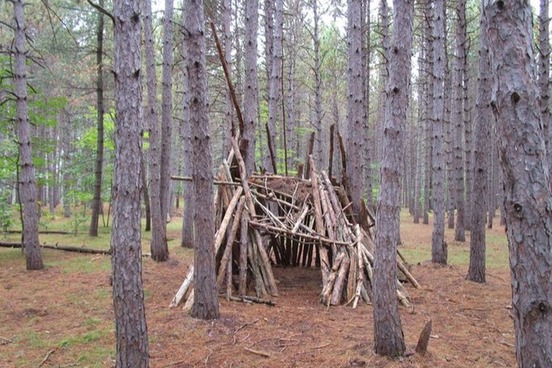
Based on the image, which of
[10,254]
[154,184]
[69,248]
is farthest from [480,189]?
[10,254]

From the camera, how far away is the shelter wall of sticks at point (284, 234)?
6824 millimetres

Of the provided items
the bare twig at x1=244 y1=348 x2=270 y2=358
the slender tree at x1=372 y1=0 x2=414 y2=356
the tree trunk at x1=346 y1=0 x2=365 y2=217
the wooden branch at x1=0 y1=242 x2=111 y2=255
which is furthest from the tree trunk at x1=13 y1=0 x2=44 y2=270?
the slender tree at x1=372 y1=0 x2=414 y2=356

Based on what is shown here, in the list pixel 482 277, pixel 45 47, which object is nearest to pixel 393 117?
pixel 482 277

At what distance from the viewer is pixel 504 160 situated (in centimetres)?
250

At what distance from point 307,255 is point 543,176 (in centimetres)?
764

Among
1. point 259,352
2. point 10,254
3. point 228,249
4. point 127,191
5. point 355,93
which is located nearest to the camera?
point 127,191

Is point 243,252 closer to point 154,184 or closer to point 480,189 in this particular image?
point 154,184

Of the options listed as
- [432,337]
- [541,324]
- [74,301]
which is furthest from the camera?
[74,301]

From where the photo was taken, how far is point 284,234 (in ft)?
24.8

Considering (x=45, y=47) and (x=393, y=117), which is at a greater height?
(x=45, y=47)

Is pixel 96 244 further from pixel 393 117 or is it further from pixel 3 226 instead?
pixel 393 117

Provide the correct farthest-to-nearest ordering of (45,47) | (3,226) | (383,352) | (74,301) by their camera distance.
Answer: (45,47)
(3,226)
(74,301)
(383,352)

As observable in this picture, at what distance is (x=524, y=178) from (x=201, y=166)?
3.96 m

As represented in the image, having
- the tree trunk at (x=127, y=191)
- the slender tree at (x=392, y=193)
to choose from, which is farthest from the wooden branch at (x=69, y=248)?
the slender tree at (x=392, y=193)
